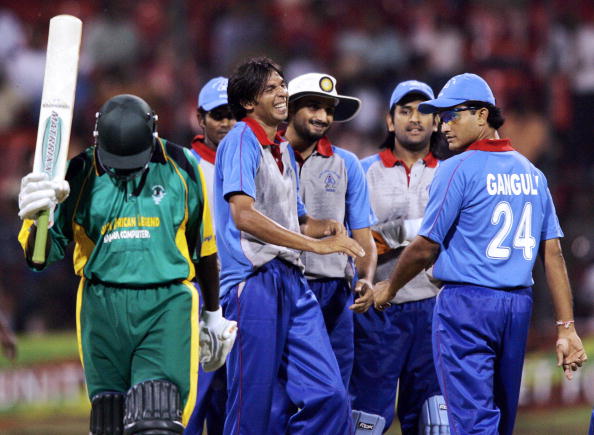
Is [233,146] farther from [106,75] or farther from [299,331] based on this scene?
[106,75]

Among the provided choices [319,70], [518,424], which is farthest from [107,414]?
[319,70]

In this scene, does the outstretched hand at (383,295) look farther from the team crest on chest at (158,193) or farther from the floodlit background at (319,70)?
the floodlit background at (319,70)

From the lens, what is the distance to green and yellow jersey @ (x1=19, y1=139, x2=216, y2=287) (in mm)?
4133

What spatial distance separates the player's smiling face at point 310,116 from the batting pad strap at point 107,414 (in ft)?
7.07

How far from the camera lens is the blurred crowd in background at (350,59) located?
9.75 meters

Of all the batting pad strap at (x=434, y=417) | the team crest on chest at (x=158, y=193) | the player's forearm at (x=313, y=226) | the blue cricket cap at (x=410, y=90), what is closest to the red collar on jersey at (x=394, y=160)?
the blue cricket cap at (x=410, y=90)

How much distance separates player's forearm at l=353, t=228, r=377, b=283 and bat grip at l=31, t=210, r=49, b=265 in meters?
2.07

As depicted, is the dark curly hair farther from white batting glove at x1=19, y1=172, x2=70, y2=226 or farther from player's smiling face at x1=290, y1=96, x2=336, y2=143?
white batting glove at x1=19, y1=172, x2=70, y2=226

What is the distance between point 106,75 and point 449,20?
401 cm

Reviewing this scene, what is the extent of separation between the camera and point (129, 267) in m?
4.12

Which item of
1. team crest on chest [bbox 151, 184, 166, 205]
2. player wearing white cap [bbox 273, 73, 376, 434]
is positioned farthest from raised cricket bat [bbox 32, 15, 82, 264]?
player wearing white cap [bbox 273, 73, 376, 434]

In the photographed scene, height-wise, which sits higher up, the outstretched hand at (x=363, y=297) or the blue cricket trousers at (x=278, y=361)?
the outstretched hand at (x=363, y=297)

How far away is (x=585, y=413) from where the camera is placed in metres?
9.01

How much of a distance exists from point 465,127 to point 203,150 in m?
1.90
